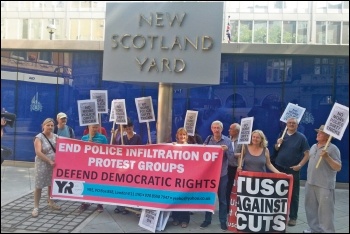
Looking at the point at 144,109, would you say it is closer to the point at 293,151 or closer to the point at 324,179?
the point at 293,151

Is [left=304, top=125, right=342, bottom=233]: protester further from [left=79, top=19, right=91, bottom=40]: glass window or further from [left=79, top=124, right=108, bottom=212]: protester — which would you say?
[left=79, top=19, right=91, bottom=40]: glass window

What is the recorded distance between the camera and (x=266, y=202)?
5.53 m

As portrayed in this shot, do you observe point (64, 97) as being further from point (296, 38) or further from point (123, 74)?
point (296, 38)

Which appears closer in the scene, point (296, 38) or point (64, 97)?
point (64, 97)

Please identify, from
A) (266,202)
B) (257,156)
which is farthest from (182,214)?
(257,156)

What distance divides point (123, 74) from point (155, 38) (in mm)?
823

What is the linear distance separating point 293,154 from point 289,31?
585 inches

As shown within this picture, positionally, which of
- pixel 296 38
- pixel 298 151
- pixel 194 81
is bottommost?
pixel 298 151

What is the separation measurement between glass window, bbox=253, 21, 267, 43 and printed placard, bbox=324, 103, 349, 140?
1106 centimetres

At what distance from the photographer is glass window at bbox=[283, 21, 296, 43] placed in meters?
18.6

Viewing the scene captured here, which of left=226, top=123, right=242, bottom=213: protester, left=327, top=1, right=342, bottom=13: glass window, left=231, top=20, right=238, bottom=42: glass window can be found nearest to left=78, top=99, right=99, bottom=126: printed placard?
left=226, top=123, right=242, bottom=213: protester

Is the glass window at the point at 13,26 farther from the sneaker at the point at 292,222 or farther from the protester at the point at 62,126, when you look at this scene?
the sneaker at the point at 292,222

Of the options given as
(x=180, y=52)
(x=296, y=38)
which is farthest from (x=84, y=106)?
(x=296, y=38)

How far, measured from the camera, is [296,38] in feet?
70.7
